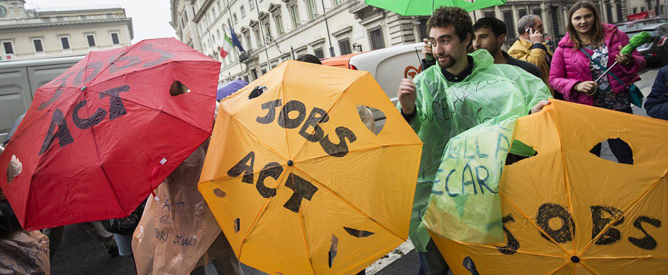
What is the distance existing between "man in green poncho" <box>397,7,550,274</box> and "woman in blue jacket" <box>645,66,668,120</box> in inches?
58.0

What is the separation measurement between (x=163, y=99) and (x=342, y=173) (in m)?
1.00

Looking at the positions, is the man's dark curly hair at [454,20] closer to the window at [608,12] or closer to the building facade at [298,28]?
the building facade at [298,28]

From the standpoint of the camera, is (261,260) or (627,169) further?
(261,260)

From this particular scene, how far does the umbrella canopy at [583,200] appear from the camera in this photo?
134 cm

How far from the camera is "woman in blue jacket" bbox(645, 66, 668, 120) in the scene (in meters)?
2.74

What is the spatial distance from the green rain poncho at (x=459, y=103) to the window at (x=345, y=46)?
21.5m

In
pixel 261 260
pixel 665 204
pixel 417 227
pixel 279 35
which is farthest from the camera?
pixel 279 35

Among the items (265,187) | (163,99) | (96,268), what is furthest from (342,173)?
(96,268)

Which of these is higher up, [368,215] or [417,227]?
[368,215]

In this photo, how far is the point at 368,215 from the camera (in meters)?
1.58

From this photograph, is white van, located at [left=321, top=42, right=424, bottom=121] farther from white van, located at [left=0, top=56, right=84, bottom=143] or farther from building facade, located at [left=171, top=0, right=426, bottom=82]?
building facade, located at [left=171, top=0, right=426, bottom=82]

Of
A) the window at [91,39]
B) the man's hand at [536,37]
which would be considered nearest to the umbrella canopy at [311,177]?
the man's hand at [536,37]

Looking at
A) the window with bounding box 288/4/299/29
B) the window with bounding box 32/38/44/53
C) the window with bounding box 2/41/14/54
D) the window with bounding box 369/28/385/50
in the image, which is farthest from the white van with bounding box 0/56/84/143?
the window with bounding box 2/41/14/54

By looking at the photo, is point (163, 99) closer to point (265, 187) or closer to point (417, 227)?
point (265, 187)
